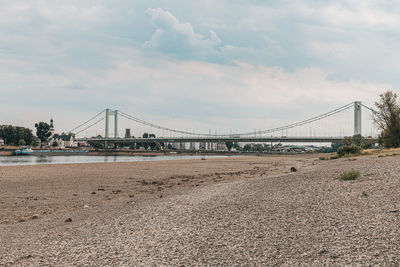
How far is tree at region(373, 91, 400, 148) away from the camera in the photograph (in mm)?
52472

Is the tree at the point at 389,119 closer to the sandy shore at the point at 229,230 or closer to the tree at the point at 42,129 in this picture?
the sandy shore at the point at 229,230

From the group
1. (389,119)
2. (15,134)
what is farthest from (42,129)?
(389,119)

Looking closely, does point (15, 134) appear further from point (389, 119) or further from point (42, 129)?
point (389, 119)

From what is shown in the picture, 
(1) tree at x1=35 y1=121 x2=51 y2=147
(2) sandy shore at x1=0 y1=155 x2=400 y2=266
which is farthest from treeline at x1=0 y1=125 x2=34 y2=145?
(2) sandy shore at x1=0 y1=155 x2=400 y2=266

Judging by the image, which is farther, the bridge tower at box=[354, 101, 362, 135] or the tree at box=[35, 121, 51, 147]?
the tree at box=[35, 121, 51, 147]

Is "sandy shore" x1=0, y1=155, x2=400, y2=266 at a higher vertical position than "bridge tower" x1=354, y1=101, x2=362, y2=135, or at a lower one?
lower

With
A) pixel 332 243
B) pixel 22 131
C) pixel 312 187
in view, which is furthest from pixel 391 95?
pixel 22 131

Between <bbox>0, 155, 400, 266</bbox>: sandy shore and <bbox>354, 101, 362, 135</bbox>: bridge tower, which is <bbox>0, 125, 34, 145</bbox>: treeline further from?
<bbox>0, 155, 400, 266</bbox>: sandy shore

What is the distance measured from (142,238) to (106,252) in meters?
1.15

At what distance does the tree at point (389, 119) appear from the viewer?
172ft

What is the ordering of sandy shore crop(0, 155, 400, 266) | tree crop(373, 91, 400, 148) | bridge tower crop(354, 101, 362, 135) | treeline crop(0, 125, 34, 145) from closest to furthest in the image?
sandy shore crop(0, 155, 400, 266) → tree crop(373, 91, 400, 148) → bridge tower crop(354, 101, 362, 135) → treeline crop(0, 125, 34, 145)

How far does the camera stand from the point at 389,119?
5409cm

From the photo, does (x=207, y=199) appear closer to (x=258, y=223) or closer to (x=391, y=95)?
(x=258, y=223)

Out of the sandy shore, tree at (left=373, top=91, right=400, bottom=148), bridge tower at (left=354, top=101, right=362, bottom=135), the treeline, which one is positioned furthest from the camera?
the treeline
